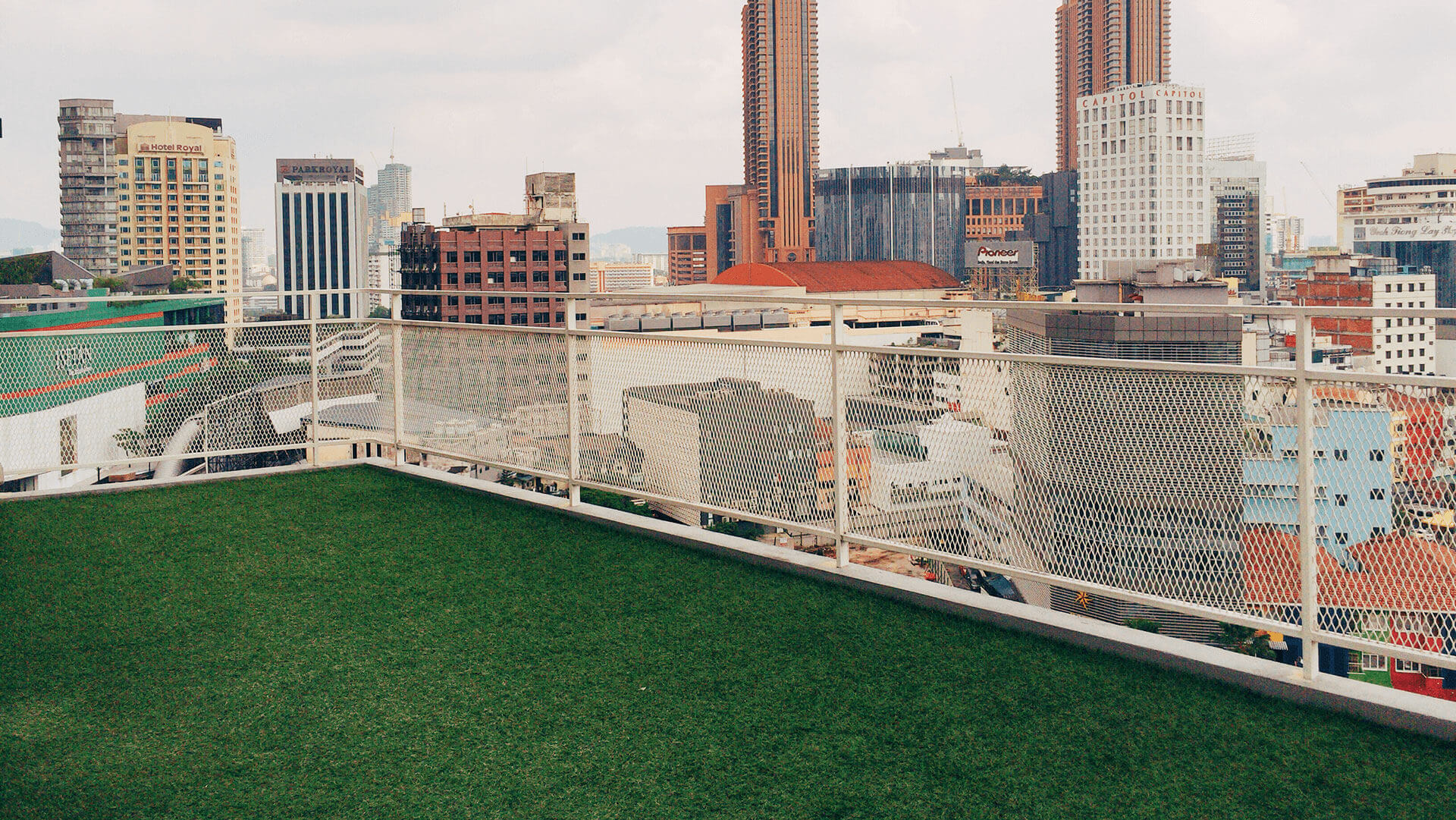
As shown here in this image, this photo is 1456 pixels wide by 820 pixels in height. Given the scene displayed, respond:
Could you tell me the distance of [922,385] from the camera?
5.01 metres

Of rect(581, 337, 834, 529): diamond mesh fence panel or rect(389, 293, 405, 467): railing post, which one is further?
rect(389, 293, 405, 467): railing post

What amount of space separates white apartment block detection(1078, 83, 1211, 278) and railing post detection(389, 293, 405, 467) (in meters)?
189

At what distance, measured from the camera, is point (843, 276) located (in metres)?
170

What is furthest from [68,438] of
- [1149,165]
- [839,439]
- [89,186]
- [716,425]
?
[89,186]

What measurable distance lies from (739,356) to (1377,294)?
439 feet

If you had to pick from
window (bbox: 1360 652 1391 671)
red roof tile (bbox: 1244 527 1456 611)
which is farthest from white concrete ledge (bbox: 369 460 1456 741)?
window (bbox: 1360 652 1391 671)

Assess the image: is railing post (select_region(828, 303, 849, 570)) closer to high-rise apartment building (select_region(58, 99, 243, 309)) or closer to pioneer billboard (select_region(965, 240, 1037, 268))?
high-rise apartment building (select_region(58, 99, 243, 309))

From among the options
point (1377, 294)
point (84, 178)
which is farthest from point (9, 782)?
point (84, 178)

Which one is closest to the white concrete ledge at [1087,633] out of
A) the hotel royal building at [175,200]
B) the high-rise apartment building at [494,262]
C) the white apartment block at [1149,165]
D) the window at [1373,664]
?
the window at [1373,664]

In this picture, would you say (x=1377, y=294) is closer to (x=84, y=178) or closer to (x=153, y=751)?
(x=153, y=751)

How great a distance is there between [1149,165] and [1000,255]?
1085 inches

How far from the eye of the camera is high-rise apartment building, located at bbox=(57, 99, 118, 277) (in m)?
182

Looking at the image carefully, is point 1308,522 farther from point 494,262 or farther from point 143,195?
point 143,195

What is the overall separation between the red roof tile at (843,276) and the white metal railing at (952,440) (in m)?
152
